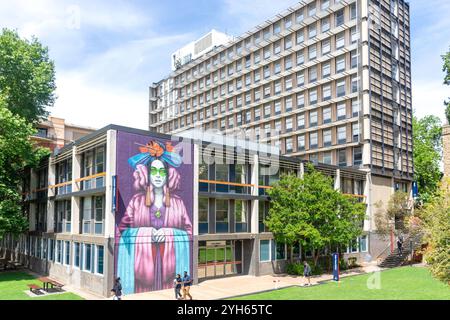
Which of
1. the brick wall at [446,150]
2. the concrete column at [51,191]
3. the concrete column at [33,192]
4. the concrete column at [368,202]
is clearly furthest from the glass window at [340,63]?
the concrete column at [33,192]

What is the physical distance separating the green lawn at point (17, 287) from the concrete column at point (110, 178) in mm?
4329

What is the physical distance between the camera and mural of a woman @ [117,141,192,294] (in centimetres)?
2519

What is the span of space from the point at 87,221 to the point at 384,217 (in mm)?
32427

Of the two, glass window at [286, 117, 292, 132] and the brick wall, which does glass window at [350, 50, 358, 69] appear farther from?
Result: the brick wall

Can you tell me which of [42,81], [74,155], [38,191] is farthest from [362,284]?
[42,81]

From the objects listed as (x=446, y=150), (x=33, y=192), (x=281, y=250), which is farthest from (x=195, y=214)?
(x=33, y=192)

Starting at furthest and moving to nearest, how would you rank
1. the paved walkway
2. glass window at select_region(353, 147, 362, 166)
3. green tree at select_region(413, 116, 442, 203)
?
green tree at select_region(413, 116, 442, 203) → glass window at select_region(353, 147, 362, 166) → the paved walkway

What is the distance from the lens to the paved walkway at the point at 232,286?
24438mm

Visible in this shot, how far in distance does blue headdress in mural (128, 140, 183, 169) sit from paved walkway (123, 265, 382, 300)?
7899 mm

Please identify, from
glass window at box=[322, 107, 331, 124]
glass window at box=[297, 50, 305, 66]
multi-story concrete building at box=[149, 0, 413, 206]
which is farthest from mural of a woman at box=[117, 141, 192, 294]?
glass window at box=[297, 50, 305, 66]

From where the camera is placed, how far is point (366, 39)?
50.9 metres

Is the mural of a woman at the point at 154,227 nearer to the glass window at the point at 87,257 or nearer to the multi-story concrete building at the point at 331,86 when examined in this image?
the glass window at the point at 87,257

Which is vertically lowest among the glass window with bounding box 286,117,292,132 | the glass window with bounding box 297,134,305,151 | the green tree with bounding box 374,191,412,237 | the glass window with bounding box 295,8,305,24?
the green tree with bounding box 374,191,412,237

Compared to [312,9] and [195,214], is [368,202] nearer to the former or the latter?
[195,214]
